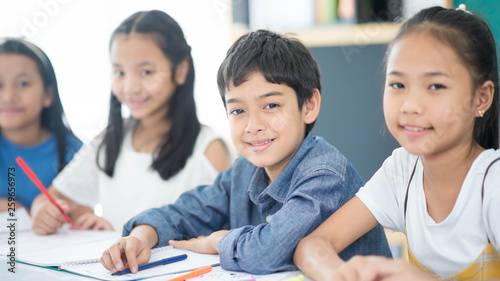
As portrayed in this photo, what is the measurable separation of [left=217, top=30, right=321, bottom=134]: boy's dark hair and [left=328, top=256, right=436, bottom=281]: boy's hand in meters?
0.44

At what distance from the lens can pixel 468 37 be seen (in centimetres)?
78

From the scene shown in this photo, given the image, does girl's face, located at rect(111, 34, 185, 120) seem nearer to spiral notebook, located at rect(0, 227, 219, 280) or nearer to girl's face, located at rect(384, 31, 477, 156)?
spiral notebook, located at rect(0, 227, 219, 280)

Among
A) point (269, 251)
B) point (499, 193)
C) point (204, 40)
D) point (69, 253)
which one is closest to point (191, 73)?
point (204, 40)

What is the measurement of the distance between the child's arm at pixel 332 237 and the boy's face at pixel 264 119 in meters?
0.18

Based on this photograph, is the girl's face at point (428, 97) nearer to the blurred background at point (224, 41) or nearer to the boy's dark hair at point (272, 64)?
the boy's dark hair at point (272, 64)

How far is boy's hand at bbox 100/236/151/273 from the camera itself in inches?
34.0

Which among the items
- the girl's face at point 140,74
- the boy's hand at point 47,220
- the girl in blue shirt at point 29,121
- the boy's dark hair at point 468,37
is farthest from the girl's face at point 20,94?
the boy's dark hair at point 468,37

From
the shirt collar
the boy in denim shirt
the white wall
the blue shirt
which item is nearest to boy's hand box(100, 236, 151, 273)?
the boy in denim shirt

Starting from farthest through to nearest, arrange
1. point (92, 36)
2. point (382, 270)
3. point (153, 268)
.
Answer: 1. point (92, 36)
2. point (153, 268)
3. point (382, 270)

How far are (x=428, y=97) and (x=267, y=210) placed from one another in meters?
0.41

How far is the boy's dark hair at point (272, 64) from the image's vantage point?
39.8 inches

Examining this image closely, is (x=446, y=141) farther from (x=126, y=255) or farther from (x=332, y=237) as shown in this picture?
(x=126, y=255)

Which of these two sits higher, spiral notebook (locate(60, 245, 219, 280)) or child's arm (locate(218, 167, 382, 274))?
child's arm (locate(218, 167, 382, 274))

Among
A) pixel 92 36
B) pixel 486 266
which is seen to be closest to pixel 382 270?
pixel 486 266
